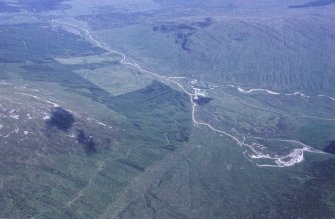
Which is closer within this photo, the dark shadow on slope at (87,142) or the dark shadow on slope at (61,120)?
the dark shadow on slope at (87,142)

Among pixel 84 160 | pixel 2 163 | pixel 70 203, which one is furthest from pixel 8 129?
pixel 70 203

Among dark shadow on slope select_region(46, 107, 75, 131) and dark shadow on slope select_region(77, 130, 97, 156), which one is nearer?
dark shadow on slope select_region(77, 130, 97, 156)

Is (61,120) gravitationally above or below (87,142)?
above

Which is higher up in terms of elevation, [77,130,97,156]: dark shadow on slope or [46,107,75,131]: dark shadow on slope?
[46,107,75,131]: dark shadow on slope

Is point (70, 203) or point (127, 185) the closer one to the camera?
point (70, 203)

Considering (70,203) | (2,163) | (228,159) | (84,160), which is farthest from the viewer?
(228,159)

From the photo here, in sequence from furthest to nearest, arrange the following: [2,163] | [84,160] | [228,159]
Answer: [228,159] < [84,160] < [2,163]

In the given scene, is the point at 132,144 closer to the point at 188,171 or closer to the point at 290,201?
the point at 188,171

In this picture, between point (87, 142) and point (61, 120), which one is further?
point (61, 120)

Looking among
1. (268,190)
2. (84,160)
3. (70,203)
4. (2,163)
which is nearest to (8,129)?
(2,163)

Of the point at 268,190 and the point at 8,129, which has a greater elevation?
the point at 8,129

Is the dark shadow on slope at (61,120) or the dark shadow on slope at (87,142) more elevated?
the dark shadow on slope at (61,120)
